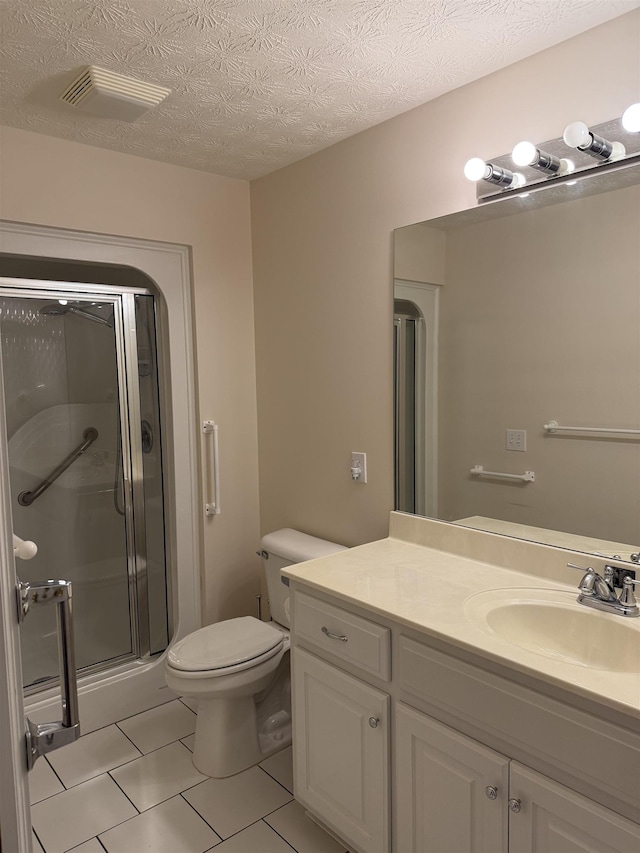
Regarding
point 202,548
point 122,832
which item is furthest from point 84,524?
point 122,832

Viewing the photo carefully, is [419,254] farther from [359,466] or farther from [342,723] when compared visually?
[342,723]

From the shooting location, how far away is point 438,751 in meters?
1.50

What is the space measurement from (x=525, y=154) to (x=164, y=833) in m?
2.33

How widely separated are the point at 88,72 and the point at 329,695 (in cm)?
197

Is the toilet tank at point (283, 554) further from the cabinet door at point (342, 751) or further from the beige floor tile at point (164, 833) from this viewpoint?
the beige floor tile at point (164, 833)

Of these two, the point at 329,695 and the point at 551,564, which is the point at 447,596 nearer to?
the point at 551,564

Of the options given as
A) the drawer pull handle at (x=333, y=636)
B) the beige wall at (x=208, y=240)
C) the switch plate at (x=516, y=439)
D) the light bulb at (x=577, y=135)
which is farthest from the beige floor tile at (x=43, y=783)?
the light bulb at (x=577, y=135)

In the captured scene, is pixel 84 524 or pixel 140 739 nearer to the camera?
pixel 140 739

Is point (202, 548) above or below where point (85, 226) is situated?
below

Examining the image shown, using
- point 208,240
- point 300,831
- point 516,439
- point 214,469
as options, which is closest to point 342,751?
point 300,831

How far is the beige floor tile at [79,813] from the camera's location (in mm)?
1964

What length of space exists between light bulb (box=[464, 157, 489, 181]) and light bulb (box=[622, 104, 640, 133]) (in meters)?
0.40

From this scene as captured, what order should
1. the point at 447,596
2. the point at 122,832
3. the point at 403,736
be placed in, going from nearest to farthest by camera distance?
the point at 403,736 < the point at 447,596 < the point at 122,832

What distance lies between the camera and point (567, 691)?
1.23 m
